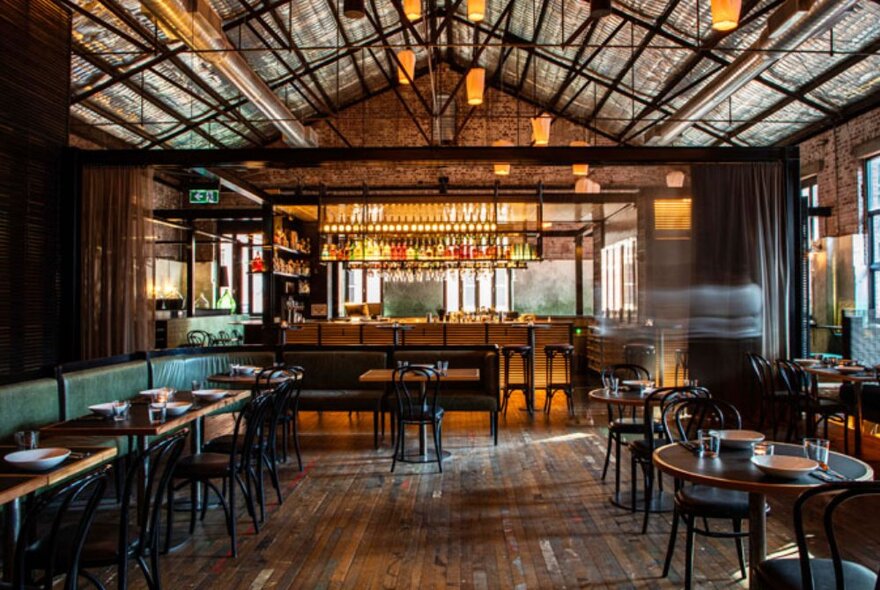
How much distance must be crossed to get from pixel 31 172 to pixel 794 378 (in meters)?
8.09

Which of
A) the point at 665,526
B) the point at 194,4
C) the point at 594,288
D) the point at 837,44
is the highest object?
the point at 837,44

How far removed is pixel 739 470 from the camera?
102 inches

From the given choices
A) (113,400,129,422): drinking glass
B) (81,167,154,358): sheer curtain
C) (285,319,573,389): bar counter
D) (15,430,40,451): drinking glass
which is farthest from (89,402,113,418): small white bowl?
(285,319,573,389): bar counter

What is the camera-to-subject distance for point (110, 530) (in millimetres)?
2697

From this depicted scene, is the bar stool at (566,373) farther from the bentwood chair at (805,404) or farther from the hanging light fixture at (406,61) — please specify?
the hanging light fixture at (406,61)

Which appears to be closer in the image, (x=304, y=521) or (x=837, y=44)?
(x=304, y=521)

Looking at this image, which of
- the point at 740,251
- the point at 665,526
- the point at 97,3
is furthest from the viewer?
the point at 97,3

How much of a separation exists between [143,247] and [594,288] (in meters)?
11.0

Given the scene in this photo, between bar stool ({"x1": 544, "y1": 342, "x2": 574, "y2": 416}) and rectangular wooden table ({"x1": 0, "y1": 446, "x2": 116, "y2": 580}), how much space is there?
6.25m

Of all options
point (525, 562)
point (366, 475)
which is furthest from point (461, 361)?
point (525, 562)

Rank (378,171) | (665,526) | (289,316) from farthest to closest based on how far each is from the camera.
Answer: (378,171), (289,316), (665,526)

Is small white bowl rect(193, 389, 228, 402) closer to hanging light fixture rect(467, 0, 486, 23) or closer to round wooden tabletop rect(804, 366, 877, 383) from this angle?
hanging light fixture rect(467, 0, 486, 23)

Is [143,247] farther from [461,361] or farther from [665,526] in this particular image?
[665,526]

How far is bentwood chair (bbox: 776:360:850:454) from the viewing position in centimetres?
598
